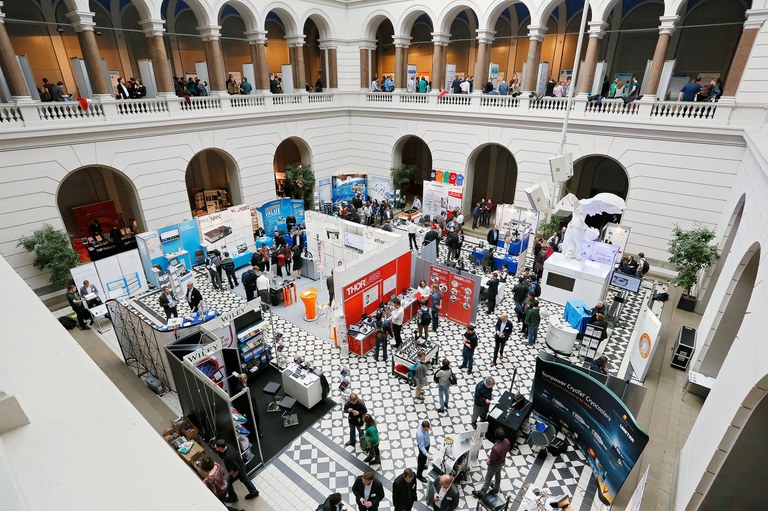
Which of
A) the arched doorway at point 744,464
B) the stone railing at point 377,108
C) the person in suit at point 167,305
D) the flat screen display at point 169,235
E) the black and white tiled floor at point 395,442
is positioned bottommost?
the black and white tiled floor at point 395,442

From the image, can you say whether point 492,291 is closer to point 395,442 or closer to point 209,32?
point 395,442

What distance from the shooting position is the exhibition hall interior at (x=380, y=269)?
5.83 metres

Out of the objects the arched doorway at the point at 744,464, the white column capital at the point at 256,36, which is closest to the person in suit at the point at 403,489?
the arched doorway at the point at 744,464

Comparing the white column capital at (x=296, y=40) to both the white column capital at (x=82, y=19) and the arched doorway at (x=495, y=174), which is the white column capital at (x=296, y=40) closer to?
the white column capital at (x=82, y=19)

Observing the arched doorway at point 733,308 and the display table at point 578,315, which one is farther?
the display table at point 578,315

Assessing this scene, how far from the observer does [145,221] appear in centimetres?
1589

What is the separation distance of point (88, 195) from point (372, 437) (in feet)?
59.8

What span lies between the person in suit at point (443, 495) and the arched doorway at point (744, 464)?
11.1ft

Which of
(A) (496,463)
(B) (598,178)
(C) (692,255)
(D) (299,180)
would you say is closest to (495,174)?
(B) (598,178)

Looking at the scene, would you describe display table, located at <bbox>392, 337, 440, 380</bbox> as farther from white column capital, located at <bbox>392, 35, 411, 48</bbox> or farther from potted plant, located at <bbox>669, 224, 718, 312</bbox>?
white column capital, located at <bbox>392, 35, 411, 48</bbox>

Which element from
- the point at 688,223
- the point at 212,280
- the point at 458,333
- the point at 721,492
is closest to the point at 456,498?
the point at 721,492

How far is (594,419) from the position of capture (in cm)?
771

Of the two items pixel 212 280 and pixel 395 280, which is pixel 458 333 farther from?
pixel 212 280

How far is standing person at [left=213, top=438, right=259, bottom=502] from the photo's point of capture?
7.09 meters
